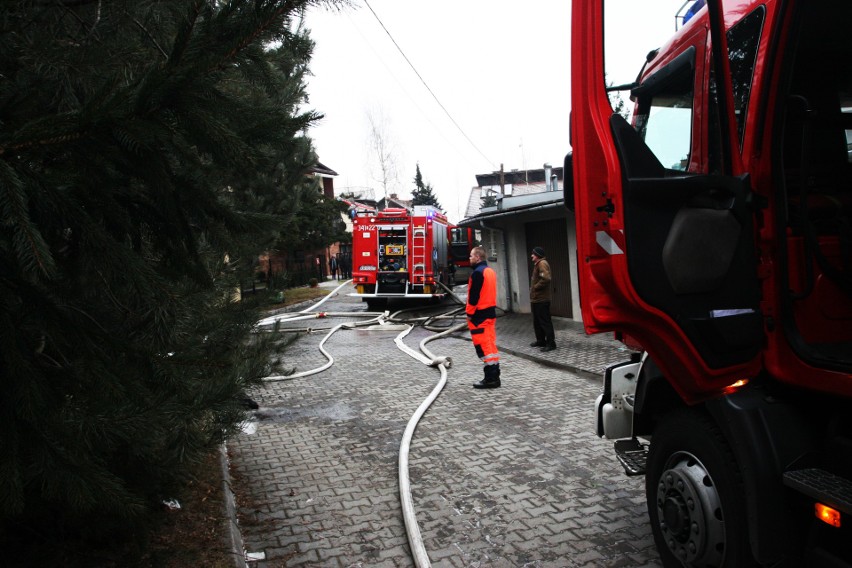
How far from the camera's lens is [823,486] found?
226cm

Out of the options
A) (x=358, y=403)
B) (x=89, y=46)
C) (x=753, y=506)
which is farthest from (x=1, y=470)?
(x=358, y=403)

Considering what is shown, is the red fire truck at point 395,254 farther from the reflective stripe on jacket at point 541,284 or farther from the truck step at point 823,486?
the truck step at point 823,486

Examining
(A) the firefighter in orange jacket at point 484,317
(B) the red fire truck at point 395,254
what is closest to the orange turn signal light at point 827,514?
(A) the firefighter in orange jacket at point 484,317

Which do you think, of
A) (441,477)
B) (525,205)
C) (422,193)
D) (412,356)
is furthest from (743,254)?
(422,193)

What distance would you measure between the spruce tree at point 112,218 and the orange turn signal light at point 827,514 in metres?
2.44

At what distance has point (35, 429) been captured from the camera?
5.11ft

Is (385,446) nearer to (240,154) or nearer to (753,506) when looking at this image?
(753,506)

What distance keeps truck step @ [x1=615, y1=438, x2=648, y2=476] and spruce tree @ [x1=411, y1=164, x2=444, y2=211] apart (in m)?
56.9

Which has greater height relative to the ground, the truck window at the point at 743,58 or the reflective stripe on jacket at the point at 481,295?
the truck window at the point at 743,58

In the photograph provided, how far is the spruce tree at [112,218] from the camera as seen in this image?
1553 millimetres

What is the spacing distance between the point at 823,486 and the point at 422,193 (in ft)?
196

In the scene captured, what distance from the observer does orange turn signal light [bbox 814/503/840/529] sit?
2217mm

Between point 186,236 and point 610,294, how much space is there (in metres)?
1.78

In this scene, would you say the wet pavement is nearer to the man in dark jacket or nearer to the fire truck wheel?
the fire truck wheel
